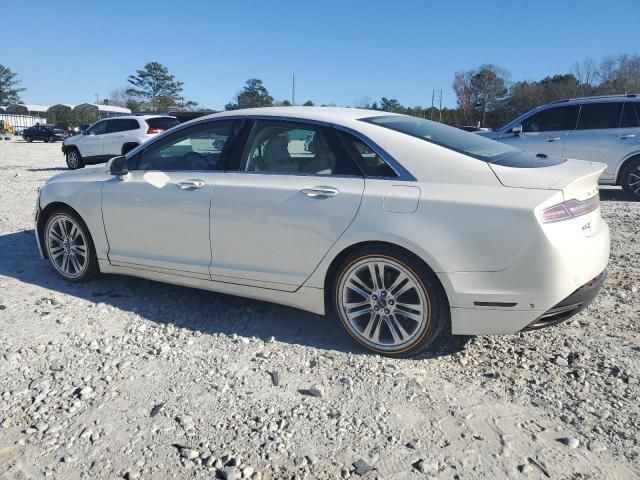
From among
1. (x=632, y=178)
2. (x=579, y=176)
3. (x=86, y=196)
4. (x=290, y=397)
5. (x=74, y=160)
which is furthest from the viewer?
(x=74, y=160)

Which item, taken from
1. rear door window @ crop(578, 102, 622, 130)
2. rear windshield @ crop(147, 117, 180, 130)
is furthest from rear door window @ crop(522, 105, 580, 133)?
rear windshield @ crop(147, 117, 180, 130)

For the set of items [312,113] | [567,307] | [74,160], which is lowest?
[74,160]

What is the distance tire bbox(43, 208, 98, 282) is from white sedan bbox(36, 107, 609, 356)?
0.80 feet

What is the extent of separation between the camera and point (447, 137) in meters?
3.67

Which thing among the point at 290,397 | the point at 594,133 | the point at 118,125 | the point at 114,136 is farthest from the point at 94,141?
the point at 290,397

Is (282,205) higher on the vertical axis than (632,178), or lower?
higher

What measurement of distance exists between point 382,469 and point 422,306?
3.70ft

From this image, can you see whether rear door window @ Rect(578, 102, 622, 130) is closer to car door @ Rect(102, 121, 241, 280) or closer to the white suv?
car door @ Rect(102, 121, 241, 280)

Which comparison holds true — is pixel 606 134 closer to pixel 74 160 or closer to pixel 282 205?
pixel 282 205

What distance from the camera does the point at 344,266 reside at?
11.3 feet

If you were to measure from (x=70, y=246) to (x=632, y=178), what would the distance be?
29.5ft

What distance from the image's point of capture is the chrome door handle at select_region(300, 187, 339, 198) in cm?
346

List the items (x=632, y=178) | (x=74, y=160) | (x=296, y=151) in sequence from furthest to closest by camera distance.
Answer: (x=74, y=160), (x=632, y=178), (x=296, y=151)

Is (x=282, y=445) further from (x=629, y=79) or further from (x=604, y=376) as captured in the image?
(x=629, y=79)
